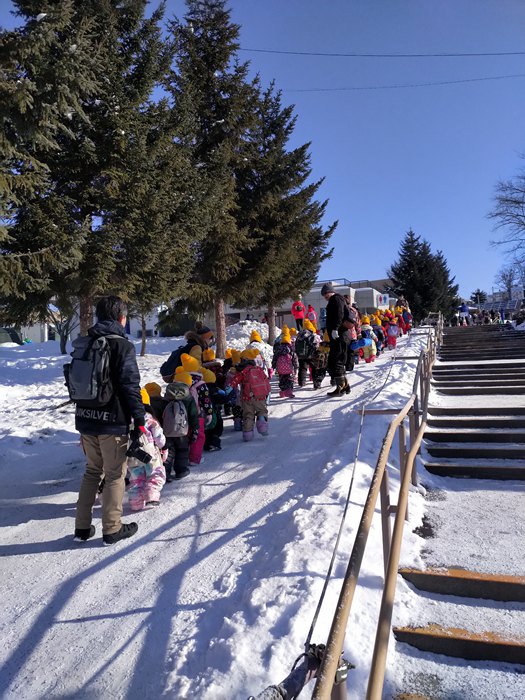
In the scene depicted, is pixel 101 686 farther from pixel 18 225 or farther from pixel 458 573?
pixel 18 225

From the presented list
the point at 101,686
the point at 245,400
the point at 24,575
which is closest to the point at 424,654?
the point at 101,686

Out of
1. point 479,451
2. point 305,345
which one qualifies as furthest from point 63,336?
point 479,451

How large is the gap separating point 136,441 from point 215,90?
1634cm

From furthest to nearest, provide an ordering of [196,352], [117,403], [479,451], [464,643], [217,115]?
[217,115] < [196,352] < [479,451] < [117,403] < [464,643]

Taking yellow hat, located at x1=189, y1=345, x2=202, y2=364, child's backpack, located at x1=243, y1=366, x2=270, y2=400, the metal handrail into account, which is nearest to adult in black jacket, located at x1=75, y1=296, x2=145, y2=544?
the metal handrail

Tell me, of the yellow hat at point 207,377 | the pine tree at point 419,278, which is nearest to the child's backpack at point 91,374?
the yellow hat at point 207,377

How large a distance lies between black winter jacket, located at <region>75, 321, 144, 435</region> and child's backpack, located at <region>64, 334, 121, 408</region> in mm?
53

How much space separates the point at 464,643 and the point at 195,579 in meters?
1.86

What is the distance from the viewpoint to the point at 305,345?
10852 mm

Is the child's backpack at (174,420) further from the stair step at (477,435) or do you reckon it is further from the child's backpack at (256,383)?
the stair step at (477,435)

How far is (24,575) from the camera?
3725mm

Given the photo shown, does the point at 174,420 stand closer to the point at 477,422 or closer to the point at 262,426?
the point at 262,426

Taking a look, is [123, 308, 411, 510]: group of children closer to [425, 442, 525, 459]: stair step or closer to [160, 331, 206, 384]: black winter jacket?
[160, 331, 206, 384]: black winter jacket

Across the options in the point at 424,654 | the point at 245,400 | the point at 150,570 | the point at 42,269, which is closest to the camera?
the point at 424,654
